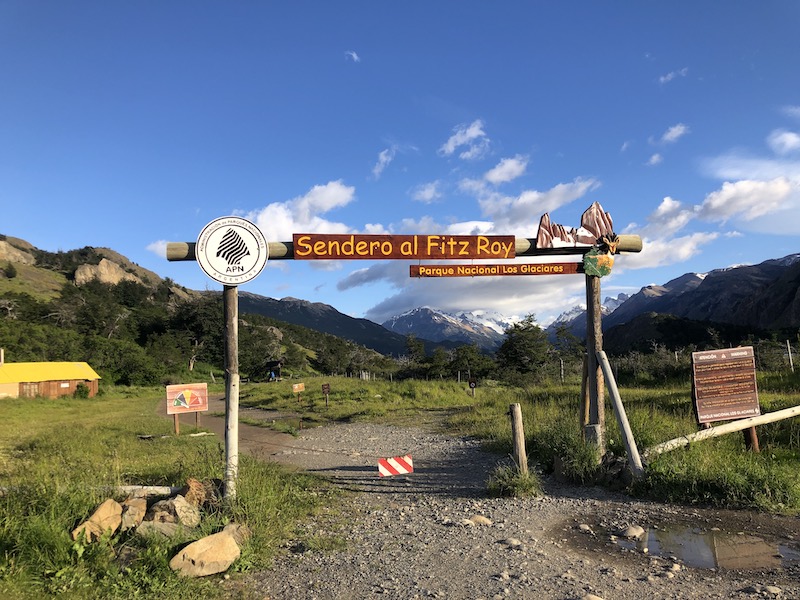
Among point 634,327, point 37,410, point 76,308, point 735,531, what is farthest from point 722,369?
point 634,327

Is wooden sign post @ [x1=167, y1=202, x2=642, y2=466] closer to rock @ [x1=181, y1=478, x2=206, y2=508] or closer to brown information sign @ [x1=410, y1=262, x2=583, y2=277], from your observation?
brown information sign @ [x1=410, y1=262, x2=583, y2=277]

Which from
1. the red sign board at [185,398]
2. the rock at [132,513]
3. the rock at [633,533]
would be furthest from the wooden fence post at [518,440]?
the red sign board at [185,398]

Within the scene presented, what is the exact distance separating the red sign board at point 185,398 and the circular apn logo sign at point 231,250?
31.2 ft

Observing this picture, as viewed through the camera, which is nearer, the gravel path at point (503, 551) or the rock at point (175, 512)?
the gravel path at point (503, 551)

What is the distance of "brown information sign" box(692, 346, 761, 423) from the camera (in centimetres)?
747

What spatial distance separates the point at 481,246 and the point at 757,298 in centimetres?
14705

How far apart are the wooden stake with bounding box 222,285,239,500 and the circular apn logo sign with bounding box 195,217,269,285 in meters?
0.25

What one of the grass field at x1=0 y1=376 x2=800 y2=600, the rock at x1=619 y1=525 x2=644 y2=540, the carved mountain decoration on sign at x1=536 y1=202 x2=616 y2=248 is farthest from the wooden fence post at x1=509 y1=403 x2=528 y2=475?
the carved mountain decoration on sign at x1=536 y1=202 x2=616 y2=248

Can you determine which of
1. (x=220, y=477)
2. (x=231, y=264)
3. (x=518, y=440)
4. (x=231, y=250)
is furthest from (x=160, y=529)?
(x=518, y=440)

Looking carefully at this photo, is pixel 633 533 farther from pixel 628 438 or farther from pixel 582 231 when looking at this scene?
pixel 582 231

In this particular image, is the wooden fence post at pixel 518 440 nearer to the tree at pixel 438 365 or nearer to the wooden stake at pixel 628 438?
the wooden stake at pixel 628 438

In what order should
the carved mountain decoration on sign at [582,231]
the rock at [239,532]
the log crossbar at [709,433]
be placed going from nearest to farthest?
1. the rock at [239,532]
2. the log crossbar at [709,433]
3. the carved mountain decoration on sign at [582,231]

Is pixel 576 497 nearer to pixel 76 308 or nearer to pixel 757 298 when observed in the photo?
pixel 76 308

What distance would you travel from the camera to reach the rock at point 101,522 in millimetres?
4551
